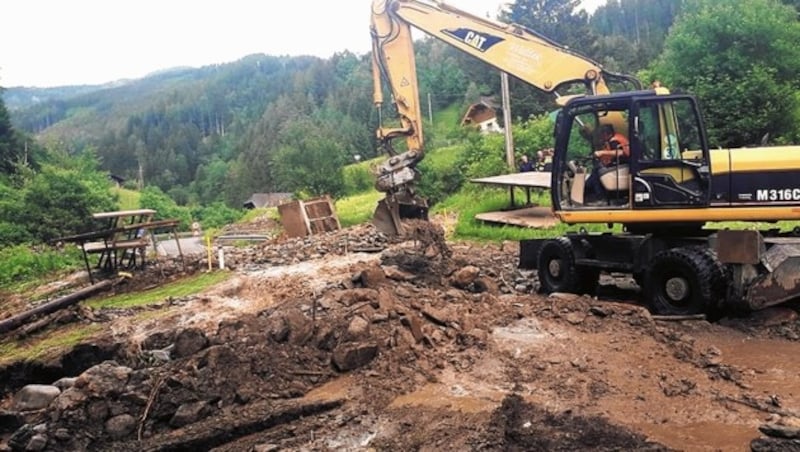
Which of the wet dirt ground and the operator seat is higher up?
the operator seat

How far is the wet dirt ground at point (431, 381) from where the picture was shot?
14.7ft

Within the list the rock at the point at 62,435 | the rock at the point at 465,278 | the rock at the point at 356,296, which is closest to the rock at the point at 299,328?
the rock at the point at 356,296

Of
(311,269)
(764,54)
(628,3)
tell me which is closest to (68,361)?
(311,269)

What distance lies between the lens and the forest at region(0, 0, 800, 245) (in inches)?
787

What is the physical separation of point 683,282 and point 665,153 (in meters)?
1.49

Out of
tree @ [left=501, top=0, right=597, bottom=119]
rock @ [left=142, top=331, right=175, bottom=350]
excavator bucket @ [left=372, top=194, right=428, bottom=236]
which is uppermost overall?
tree @ [left=501, top=0, right=597, bottom=119]

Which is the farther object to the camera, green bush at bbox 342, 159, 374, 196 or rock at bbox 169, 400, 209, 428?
green bush at bbox 342, 159, 374, 196

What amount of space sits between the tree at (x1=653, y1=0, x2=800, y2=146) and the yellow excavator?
12258mm

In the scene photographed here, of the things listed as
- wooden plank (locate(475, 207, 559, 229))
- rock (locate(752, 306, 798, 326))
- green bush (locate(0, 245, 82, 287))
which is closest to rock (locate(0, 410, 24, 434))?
rock (locate(752, 306, 798, 326))

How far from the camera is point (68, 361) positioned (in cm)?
743

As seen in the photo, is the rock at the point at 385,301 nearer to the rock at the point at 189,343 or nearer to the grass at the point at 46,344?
the rock at the point at 189,343

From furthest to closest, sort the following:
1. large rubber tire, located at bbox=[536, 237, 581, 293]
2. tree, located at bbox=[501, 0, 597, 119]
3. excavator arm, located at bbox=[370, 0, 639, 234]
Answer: tree, located at bbox=[501, 0, 597, 119] → excavator arm, located at bbox=[370, 0, 639, 234] → large rubber tire, located at bbox=[536, 237, 581, 293]

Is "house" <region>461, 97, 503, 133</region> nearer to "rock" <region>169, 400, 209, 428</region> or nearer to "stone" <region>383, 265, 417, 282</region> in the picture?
"stone" <region>383, 265, 417, 282</region>

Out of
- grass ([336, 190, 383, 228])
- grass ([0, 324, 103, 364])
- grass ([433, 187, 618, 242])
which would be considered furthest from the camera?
grass ([336, 190, 383, 228])
